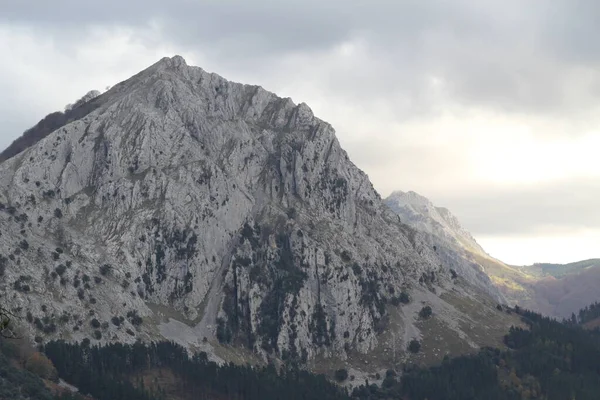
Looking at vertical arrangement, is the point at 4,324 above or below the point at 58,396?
above

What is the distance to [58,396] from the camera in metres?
198

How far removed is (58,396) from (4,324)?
6467 inches

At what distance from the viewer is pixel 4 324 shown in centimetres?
4825

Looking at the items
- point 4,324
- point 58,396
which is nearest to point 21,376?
point 58,396

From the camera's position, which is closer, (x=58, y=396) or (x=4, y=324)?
(x=4, y=324)

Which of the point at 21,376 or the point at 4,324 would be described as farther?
the point at 21,376

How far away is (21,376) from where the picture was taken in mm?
198000

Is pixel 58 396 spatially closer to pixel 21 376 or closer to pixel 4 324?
pixel 21 376

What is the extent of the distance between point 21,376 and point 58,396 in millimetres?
11883

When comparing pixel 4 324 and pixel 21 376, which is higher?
pixel 4 324
